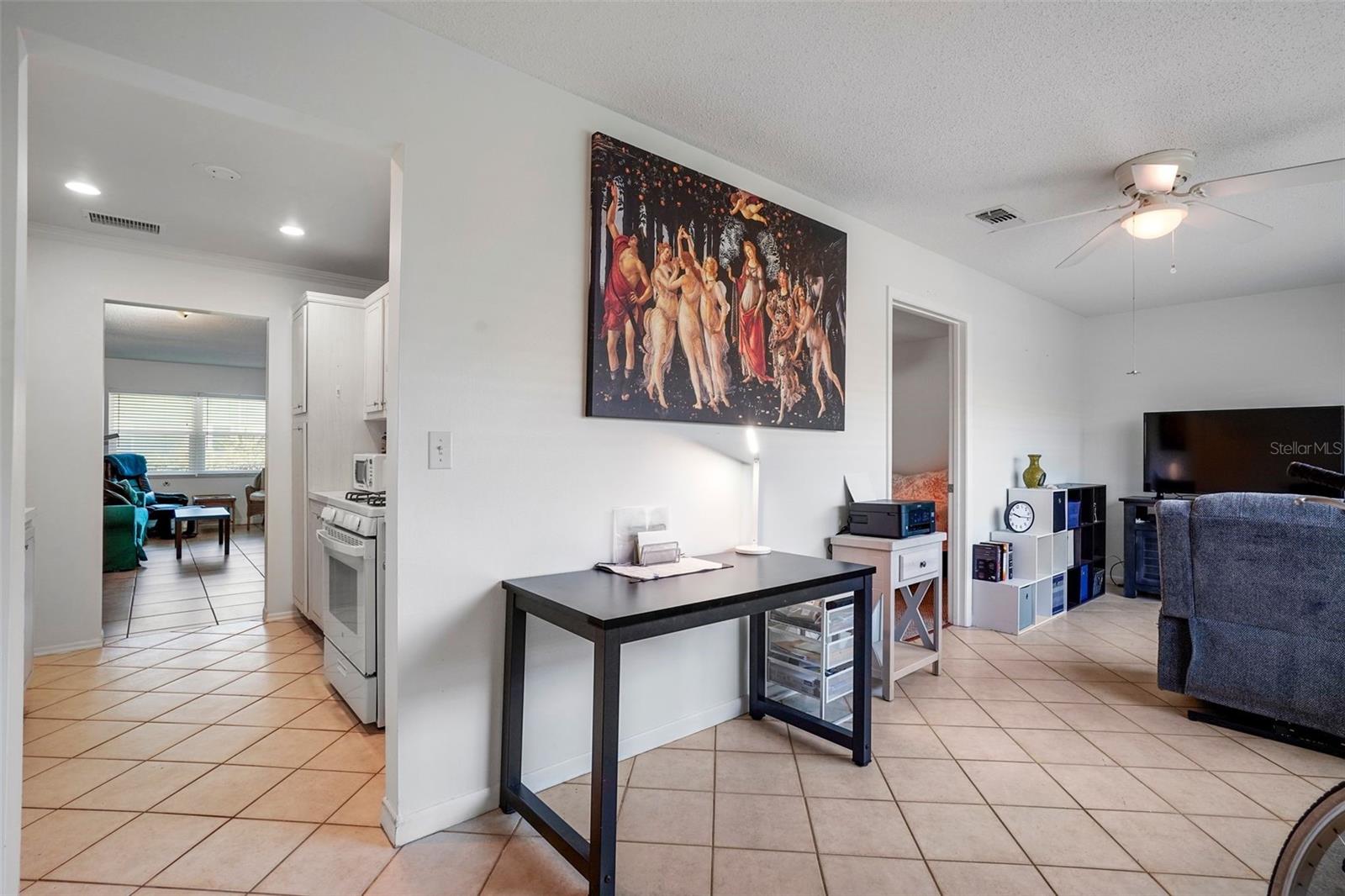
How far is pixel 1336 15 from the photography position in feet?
5.96

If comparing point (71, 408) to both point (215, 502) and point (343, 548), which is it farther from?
point (215, 502)

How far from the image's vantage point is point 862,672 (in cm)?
236

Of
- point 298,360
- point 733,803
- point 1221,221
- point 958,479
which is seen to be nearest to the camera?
point 733,803

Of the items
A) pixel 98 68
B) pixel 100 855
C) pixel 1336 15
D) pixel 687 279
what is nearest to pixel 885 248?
pixel 687 279

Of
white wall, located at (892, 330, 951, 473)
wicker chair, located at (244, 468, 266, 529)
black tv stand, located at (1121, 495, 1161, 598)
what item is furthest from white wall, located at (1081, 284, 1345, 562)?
wicker chair, located at (244, 468, 266, 529)

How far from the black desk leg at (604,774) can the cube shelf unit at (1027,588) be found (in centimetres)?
334

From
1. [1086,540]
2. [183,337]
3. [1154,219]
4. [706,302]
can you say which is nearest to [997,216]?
[1154,219]

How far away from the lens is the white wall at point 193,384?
27.8 ft

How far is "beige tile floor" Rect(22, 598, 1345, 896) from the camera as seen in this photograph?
1709 millimetres

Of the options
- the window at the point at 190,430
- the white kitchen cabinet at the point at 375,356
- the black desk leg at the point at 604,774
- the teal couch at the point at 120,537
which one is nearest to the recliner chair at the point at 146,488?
the window at the point at 190,430

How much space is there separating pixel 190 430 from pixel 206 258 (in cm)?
645

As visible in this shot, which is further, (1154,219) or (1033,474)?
(1033,474)

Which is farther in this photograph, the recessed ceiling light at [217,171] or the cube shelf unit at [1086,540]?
the cube shelf unit at [1086,540]

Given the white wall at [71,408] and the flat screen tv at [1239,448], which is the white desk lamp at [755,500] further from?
the flat screen tv at [1239,448]
